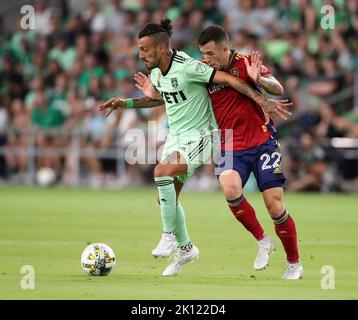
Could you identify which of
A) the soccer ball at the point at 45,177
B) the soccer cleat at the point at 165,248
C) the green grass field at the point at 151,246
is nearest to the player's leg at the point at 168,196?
the soccer cleat at the point at 165,248

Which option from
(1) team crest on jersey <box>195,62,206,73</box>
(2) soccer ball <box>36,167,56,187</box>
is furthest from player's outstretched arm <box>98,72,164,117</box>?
(2) soccer ball <box>36,167,56,187</box>

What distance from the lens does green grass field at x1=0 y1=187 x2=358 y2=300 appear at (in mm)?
9641

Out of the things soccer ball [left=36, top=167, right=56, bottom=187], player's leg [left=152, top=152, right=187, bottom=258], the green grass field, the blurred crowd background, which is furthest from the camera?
soccer ball [left=36, top=167, right=56, bottom=187]

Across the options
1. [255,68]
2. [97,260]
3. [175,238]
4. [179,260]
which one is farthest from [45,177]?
[255,68]

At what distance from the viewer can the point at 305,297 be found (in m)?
9.21

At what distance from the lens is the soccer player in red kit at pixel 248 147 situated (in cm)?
1062

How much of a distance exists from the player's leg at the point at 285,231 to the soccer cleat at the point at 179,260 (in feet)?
3.28

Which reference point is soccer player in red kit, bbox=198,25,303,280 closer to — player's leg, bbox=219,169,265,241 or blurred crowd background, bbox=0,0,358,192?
player's leg, bbox=219,169,265,241

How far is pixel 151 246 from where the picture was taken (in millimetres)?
13781


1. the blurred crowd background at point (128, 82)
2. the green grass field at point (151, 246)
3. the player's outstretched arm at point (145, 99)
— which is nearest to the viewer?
the green grass field at point (151, 246)

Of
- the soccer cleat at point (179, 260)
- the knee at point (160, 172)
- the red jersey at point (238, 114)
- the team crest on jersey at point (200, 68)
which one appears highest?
the team crest on jersey at point (200, 68)

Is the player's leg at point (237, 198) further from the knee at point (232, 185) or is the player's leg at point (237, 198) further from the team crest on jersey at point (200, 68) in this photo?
the team crest on jersey at point (200, 68)

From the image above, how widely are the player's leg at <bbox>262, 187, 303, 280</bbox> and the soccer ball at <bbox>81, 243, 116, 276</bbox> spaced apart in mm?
1697

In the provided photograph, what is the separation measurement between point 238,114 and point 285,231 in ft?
4.31
